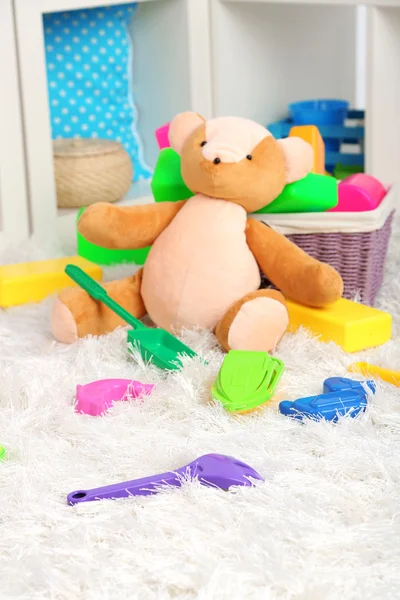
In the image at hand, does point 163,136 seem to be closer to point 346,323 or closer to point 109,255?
point 109,255

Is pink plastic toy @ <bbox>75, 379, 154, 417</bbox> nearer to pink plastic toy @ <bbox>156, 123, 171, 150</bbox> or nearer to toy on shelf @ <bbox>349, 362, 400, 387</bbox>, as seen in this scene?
toy on shelf @ <bbox>349, 362, 400, 387</bbox>

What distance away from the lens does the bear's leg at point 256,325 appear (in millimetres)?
1094

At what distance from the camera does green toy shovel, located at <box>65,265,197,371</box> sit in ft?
3.49

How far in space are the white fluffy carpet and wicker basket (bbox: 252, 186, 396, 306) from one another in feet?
0.62

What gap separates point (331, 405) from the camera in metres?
0.92

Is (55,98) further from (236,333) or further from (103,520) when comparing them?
(103,520)

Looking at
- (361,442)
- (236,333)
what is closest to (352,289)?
(236,333)

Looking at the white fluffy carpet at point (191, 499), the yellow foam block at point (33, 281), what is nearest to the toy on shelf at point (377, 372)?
the white fluffy carpet at point (191, 499)

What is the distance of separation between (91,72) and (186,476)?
4.29 ft

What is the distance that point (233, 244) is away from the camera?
1159mm

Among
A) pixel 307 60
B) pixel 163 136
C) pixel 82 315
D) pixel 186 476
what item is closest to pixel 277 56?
pixel 307 60

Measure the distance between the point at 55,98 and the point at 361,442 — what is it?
1.25 metres

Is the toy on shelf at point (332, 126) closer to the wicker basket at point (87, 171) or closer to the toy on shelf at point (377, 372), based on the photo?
the wicker basket at point (87, 171)

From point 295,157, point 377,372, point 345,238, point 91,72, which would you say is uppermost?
point 91,72
